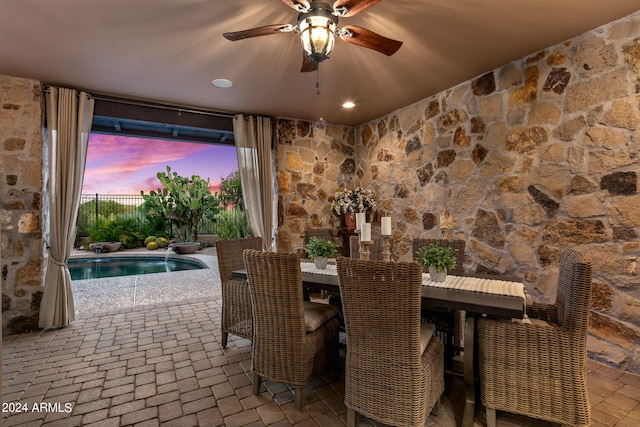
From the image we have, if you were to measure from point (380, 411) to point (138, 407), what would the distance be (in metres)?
1.52

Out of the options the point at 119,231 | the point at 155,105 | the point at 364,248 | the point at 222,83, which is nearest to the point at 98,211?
the point at 119,231

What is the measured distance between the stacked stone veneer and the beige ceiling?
25cm

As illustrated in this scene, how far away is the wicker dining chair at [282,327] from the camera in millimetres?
2002

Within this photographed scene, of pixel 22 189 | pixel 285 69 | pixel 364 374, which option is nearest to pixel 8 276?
pixel 22 189

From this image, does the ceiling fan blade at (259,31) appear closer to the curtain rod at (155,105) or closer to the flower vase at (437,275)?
the flower vase at (437,275)

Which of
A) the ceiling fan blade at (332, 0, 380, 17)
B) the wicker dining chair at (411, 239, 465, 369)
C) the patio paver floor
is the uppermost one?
the ceiling fan blade at (332, 0, 380, 17)

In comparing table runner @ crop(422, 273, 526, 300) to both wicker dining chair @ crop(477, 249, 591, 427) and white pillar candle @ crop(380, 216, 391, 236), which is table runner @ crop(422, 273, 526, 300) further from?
white pillar candle @ crop(380, 216, 391, 236)

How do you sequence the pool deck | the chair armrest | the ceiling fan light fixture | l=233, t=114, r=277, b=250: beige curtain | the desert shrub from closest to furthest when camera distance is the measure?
the ceiling fan light fixture
the chair armrest
the pool deck
l=233, t=114, r=277, b=250: beige curtain
the desert shrub

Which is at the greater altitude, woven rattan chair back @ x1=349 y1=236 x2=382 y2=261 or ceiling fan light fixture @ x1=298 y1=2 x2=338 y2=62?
ceiling fan light fixture @ x1=298 y1=2 x2=338 y2=62

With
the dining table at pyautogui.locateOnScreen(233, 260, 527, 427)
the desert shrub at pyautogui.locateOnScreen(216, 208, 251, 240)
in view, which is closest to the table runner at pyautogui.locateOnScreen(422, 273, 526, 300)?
the dining table at pyautogui.locateOnScreen(233, 260, 527, 427)

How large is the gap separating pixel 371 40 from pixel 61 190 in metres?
3.39

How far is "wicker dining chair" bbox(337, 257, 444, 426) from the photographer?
5.30 feet

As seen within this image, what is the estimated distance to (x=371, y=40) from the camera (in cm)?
204

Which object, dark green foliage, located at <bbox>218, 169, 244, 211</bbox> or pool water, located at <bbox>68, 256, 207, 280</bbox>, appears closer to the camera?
pool water, located at <bbox>68, 256, 207, 280</bbox>
